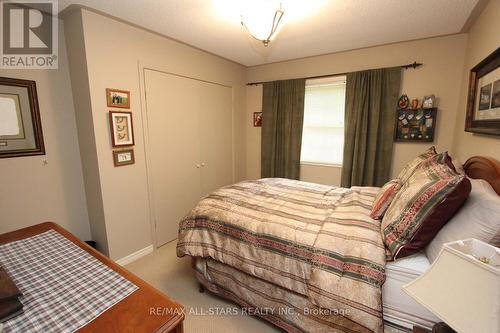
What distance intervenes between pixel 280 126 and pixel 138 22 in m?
2.31

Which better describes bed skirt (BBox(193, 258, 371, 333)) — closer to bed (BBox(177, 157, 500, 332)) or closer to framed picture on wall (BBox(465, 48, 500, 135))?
bed (BBox(177, 157, 500, 332))

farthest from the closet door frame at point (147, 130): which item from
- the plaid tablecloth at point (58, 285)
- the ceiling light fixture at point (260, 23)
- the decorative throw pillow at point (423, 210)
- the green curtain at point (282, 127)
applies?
A: the decorative throw pillow at point (423, 210)

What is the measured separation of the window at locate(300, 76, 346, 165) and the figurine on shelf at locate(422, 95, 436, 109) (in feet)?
3.07

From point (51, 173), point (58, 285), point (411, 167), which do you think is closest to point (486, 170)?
point (411, 167)

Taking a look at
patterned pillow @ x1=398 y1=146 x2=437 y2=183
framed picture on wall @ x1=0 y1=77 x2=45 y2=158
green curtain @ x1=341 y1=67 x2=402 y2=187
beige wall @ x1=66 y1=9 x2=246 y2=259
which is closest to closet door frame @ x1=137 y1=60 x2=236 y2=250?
beige wall @ x1=66 y1=9 x2=246 y2=259

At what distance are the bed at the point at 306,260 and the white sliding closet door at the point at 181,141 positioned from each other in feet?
3.41

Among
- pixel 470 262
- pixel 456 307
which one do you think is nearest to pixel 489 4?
pixel 470 262

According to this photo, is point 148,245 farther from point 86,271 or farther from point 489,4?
point 489,4

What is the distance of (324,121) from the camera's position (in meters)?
3.44

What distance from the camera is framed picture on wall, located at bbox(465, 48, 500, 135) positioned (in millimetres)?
1549

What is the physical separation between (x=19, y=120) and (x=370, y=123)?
12.4 ft

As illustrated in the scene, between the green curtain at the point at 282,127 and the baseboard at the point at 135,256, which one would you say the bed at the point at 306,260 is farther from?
the green curtain at the point at 282,127

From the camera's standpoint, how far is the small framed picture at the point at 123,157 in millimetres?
2340

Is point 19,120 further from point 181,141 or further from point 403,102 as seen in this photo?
point 403,102
